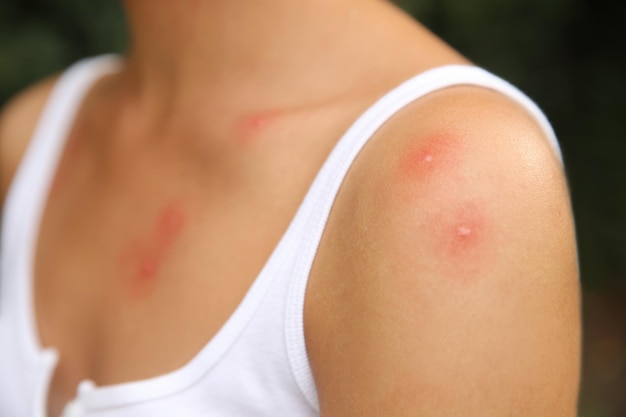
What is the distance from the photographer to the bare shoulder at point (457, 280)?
60cm

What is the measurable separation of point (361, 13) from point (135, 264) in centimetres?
37

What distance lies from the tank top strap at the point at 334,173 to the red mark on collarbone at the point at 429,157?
0.06m

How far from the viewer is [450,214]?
2.04 feet

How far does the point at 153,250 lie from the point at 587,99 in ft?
7.15

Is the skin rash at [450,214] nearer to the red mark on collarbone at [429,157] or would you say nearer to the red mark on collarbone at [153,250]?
the red mark on collarbone at [429,157]

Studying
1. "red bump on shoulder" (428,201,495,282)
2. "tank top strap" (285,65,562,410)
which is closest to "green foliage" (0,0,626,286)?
"tank top strap" (285,65,562,410)

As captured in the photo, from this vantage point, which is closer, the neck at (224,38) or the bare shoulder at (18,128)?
the neck at (224,38)

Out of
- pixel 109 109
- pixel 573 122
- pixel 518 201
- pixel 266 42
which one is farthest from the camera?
pixel 573 122

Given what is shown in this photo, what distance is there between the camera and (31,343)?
0.99 m

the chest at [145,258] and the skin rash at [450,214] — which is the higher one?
the skin rash at [450,214]

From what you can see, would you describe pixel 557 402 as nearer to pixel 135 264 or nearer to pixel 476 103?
pixel 476 103

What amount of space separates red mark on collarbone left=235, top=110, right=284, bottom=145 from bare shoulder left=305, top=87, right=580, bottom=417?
19 centimetres

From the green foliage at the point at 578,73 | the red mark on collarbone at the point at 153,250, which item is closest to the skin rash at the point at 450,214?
the red mark on collarbone at the point at 153,250

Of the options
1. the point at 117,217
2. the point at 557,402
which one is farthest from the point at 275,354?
the point at 117,217
